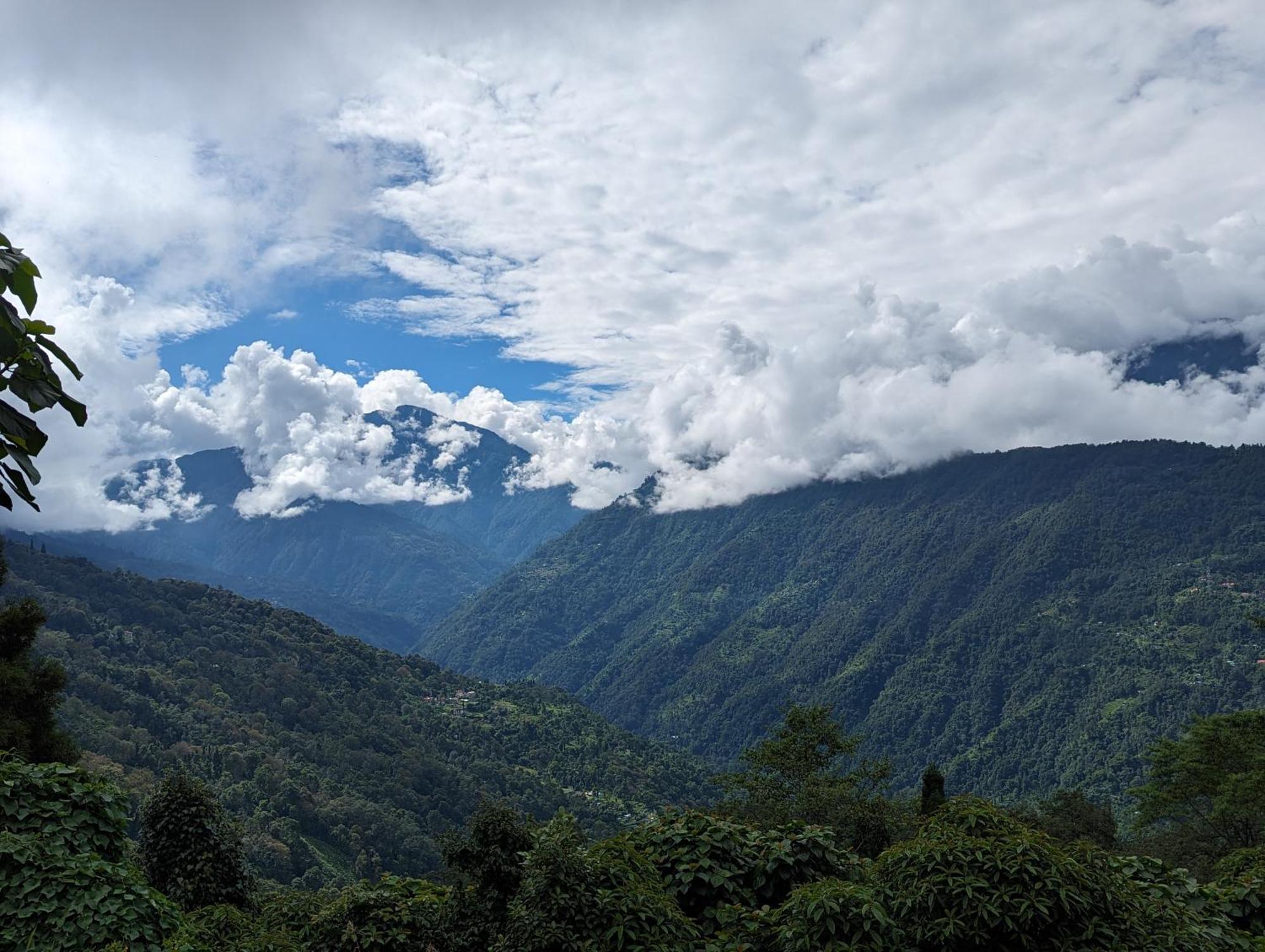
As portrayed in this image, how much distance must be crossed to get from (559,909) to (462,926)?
2.09 meters

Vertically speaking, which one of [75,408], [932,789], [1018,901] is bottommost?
[932,789]

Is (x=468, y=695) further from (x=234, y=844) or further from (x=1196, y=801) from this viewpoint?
(x=234, y=844)

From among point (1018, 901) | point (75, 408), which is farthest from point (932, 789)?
point (75, 408)

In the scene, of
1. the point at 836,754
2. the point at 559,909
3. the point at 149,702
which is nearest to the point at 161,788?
the point at 559,909

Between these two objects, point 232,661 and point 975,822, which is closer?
point 975,822

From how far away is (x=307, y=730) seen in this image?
5236 inches

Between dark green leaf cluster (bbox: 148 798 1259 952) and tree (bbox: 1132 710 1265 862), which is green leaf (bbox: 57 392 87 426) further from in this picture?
tree (bbox: 1132 710 1265 862)

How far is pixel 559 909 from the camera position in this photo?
22.6 ft

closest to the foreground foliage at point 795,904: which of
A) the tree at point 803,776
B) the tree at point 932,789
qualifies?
the tree at point 932,789

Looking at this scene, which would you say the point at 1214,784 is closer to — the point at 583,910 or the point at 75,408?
the point at 583,910

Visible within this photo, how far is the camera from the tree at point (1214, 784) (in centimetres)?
3719

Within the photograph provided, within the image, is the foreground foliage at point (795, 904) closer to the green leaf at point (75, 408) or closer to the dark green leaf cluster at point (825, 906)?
the dark green leaf cluster at point (825, 906)

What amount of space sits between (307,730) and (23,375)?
147 m

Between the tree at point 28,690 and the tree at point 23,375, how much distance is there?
855 inches
